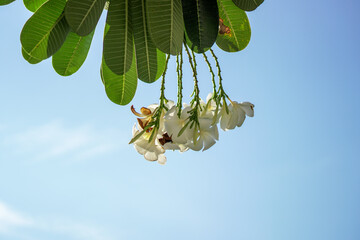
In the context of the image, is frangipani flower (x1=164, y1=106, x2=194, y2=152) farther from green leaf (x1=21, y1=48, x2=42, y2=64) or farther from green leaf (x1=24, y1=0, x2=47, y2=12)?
green leaf (x1=24, y1=0, x2=47, y2=12)

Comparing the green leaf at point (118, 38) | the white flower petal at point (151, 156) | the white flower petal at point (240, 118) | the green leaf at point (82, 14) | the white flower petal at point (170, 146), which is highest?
the green leaf at point (118, 38)

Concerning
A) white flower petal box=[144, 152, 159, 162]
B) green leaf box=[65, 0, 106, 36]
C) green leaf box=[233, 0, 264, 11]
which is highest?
green leaf box=[233, 0, 264, 11]

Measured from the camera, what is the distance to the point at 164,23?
83cm

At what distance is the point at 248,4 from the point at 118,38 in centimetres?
33

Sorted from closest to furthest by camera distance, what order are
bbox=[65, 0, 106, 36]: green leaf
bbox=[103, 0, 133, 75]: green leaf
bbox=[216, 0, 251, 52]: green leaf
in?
bbox=[65, 0, 106, 36]: green leaf, bbox=[103, 0, 133, 75]: green leaf, bbox=[216, 0, 251, 52]: green leaf

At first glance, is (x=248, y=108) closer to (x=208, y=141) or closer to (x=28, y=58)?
(x=208, y=141)

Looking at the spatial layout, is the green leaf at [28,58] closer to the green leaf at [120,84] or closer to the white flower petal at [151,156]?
the green leaf at [120,84]

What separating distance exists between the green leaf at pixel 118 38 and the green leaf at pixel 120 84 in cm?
5

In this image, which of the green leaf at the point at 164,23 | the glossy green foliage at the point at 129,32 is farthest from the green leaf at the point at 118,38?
the green leaf at the point at 164,23

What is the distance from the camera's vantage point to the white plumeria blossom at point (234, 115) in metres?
0.92

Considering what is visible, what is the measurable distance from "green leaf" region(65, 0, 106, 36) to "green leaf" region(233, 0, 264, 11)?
1.09 feet

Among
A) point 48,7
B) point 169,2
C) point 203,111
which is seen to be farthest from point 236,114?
point 48,7

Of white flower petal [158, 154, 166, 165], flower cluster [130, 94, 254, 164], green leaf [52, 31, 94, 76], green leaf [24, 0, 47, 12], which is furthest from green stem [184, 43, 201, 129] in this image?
green leaf [24, 0, 47, 12]

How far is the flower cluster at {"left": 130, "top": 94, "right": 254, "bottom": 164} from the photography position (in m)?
0.84
